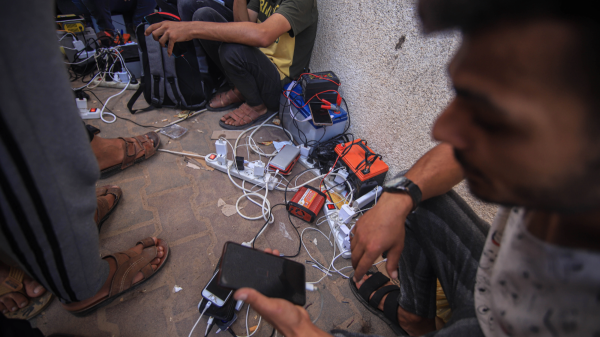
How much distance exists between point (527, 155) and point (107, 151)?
1.92m

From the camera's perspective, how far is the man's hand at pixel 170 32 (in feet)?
5.64

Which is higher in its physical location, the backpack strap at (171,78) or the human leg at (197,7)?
the human leg at (197,7)

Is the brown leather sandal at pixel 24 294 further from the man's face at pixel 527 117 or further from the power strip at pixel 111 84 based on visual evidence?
the power strip at pixel 111 84

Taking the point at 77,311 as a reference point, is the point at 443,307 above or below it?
above

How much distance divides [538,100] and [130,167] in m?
1.98

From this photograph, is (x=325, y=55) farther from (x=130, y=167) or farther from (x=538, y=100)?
(x=538, y=100)

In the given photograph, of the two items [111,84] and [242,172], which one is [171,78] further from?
[242,172]

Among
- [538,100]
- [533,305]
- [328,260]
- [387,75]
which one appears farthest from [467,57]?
[387,75]

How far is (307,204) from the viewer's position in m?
1.43

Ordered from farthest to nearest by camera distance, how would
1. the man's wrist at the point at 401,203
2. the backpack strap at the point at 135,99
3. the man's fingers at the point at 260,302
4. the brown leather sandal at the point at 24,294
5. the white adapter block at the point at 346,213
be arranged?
1. the backpack strap at the point at 135,99
2. the white adapter block at the point at 346,213
3. the brown leather sandal at the point at 24,294
4. the man's wrist at the point at 401,203
5. the man's fingers at the point at 260,302

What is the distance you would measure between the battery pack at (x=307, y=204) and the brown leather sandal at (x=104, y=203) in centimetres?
98

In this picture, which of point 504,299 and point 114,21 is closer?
point 504,299

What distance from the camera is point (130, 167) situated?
5.45 ft

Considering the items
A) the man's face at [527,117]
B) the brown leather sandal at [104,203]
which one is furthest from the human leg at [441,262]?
the brown leather sandal at [104,203]
